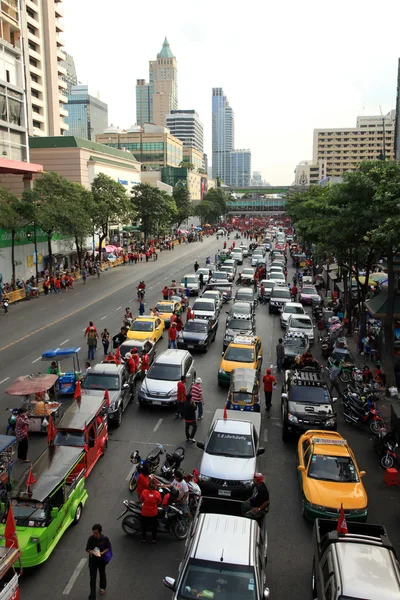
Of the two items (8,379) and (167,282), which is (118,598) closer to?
(8,379)

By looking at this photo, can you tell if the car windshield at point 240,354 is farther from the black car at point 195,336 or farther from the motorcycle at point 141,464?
the motorcycle at point 141,464

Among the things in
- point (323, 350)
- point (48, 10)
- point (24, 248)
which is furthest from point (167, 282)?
point (48, 10)

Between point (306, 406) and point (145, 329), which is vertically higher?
point (145, 329)

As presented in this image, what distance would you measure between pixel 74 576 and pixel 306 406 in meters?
A: 8.18

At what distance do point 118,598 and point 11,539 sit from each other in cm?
202

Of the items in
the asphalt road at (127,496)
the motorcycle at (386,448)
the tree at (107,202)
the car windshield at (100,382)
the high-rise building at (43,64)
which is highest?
the high-rise building at (43,64)

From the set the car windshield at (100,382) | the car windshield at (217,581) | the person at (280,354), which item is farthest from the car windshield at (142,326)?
the car windshield at (217,581)

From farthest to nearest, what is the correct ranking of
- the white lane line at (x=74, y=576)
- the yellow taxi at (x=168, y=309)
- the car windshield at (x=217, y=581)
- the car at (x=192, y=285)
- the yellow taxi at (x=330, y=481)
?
the car at (x=192, y=285) < the yellow taxi at (x=168, y=309) < the yellow taxi at (x=330, y=481) < the white lane line at (x=74, y=576) < the car windshield at (x=217, y=581)

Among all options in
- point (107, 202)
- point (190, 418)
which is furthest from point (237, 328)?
point (107, 202)

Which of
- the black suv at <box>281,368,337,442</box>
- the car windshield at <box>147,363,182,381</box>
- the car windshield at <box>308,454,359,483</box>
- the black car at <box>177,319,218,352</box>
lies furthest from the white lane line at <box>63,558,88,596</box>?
the black car at <box>177,319,218,352</box>

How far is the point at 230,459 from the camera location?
11.9 m

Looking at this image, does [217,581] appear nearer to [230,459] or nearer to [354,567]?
[354,567]

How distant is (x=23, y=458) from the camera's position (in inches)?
528

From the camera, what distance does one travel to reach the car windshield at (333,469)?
11159mm
